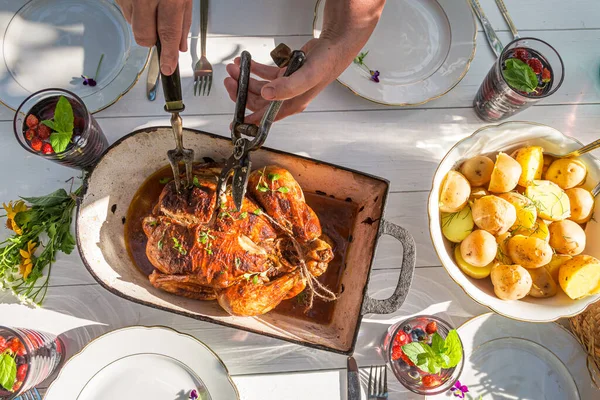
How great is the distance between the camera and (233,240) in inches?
55.5

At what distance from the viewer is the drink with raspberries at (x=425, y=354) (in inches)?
55.2

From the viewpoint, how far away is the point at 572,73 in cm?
179

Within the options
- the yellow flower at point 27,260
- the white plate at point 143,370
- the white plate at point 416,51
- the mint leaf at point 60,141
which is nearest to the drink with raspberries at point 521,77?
the white plate at point 416,51

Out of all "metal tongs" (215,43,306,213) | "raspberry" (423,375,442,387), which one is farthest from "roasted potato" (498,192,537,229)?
"metal tongs" (215,43,306,213)

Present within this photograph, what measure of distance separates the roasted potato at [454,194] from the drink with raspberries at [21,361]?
140 centimetres

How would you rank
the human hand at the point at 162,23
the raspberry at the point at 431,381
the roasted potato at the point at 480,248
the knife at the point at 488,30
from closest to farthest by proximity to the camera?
the human hand at the point at 162,23 → the roasted potato at the point at 480,248 → the raspberry at the point at 431,381 → the knife at the point at 488,30

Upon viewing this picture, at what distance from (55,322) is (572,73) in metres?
2.20

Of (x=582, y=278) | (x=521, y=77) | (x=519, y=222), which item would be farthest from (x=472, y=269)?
(x=521, y=77)

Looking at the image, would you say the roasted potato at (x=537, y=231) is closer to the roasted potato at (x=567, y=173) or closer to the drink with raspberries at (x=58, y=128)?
the roasted potato at (x=567, y=173)

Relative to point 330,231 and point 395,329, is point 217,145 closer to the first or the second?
point 330,231

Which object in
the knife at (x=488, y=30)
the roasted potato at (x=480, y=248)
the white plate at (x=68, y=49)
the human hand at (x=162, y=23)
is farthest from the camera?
the knife at (x=488, y=30)

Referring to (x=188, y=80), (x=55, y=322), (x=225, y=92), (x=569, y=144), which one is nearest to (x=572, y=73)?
(x=569, y=144)

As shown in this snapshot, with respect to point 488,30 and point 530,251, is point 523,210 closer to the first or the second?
point 530,251

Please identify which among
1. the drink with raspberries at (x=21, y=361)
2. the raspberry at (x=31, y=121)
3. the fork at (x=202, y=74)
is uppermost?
the fork at (x=202, y=74)
